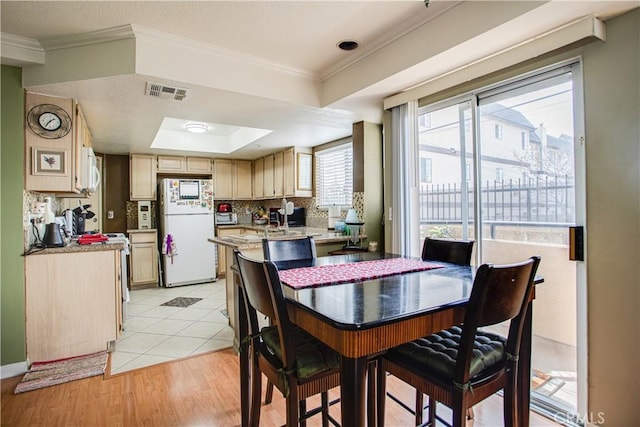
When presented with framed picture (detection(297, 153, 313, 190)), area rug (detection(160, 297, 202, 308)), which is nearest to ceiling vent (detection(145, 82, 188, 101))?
framed picture (detection(297, 153, 313, 190))

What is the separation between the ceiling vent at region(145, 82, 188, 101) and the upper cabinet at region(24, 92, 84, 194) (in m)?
0.72

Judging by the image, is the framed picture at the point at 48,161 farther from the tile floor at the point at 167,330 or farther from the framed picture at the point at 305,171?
the framed picture at the point at 305,171

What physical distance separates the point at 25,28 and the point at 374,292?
2.71 metres

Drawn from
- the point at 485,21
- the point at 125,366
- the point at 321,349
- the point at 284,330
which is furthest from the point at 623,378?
the point at 125,366

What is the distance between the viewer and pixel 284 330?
1219 mm

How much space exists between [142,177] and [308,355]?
15.8ft

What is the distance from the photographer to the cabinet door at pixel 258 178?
5.75 m

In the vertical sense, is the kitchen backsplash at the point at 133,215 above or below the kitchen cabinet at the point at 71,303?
above

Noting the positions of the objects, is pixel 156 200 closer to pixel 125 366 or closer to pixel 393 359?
pixel 125 366

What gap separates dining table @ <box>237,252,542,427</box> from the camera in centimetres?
102

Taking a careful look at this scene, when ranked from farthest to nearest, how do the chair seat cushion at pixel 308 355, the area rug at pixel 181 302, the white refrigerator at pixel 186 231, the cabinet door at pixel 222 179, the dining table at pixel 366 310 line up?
the cabinet door at pixel 222 179
the white refrigerator at pixel 186 231
the area rug at pixel 181 302
the chair seat cushion at pixel 308 355
the dining table at pixel 366 310

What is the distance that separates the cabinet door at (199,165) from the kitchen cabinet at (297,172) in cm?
153

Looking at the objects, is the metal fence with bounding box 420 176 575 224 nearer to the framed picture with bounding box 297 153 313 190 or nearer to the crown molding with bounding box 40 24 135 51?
the framed picture with bounding box 297 153 313 190

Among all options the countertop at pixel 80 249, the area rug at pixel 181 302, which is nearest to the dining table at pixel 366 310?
the countertop at pixel 80 249
